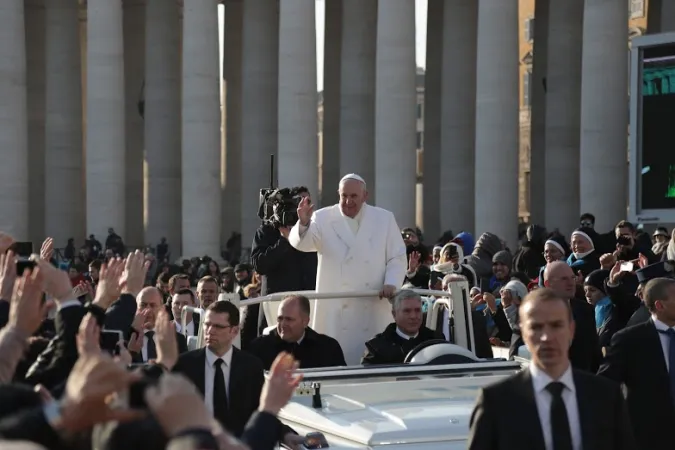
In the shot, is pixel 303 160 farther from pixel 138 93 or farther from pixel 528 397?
pixel 528 397

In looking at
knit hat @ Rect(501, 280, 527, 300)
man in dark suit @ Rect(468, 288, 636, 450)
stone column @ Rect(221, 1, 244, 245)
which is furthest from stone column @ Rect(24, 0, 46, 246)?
man in dark suit @ Rect(468, 288, 636, 450)

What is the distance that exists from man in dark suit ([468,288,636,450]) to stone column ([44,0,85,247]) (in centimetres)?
8131

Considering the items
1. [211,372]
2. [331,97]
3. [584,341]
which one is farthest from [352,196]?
[331,97]

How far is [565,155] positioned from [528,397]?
240 ft

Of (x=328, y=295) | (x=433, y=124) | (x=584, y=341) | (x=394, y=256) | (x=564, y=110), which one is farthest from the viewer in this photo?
(x=433, y=124)

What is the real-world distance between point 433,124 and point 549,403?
269 ft

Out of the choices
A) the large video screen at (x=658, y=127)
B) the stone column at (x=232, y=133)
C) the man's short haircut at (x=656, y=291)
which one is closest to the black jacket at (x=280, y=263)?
the large video screen at (x=658, y=127)

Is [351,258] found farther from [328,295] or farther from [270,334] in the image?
[270,334]

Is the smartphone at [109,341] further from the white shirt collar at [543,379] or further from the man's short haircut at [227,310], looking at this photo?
the white shirt collar at [543,379]

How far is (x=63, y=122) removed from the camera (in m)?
92.1

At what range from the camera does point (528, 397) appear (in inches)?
444

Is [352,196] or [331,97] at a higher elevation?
[331,97]

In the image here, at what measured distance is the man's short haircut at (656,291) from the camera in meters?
17.0

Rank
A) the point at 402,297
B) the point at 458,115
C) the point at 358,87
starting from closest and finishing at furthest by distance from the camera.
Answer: the point at 402,297 → the point at 458,115 → the point at 358,87
